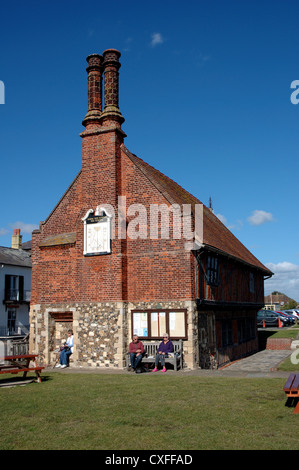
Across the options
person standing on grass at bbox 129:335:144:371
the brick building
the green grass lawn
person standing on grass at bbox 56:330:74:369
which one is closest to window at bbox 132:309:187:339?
the brick building

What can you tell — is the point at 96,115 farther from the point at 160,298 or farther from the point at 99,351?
the point at 99,351

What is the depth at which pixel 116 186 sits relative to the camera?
18078 mm

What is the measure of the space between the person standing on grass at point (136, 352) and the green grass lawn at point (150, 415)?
8.60 feet

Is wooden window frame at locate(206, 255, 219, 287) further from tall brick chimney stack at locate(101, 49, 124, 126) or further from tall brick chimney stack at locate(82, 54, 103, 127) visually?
tall brick chimney stack at locate(82, 54, 103, 127)

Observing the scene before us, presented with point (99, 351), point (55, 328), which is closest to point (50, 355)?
point (55, 328)

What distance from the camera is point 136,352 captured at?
621 inches

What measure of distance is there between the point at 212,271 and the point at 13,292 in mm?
27746

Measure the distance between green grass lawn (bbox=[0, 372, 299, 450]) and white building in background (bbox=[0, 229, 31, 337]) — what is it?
29696 mm

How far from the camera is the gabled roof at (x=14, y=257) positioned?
41.3m

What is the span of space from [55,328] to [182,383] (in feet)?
26.6

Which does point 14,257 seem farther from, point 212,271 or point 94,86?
point 212,271

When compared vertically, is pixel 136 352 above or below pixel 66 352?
above

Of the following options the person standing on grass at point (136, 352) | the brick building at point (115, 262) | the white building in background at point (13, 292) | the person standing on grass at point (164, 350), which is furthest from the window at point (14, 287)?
the person standing on grass at point (164, 350)

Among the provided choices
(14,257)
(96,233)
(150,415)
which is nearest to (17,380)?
(96,233)
